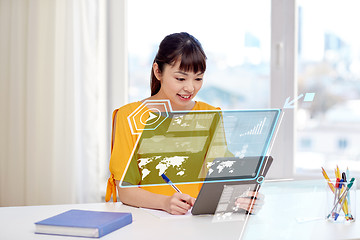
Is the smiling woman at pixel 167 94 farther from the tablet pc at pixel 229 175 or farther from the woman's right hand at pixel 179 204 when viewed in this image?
the tablet pc at pixel 229 175

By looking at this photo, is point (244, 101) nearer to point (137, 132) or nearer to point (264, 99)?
point (264, 99)

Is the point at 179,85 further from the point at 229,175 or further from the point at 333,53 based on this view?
the point at 333,53

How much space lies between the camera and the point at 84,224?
114cm

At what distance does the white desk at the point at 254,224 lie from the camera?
113cm

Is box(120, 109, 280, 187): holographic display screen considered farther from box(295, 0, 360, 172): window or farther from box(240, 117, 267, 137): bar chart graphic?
box(295, 0, 360, 172): window

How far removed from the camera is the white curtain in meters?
2.53

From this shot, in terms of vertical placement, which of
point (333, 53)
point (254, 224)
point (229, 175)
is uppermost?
point (333, 53)

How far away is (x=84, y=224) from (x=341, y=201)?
2.25 feet

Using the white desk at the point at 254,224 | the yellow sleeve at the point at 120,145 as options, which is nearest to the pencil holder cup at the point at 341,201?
the white desk at the point at 254,224

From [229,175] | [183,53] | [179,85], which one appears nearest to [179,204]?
[229,175]

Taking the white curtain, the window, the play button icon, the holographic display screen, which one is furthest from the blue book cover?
the window

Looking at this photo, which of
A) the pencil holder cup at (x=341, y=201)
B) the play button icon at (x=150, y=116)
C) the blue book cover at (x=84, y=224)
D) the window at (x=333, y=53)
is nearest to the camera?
the blue book cover at (x=84, y=224)

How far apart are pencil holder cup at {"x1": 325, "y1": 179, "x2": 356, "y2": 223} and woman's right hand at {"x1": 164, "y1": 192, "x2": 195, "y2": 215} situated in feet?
1.27

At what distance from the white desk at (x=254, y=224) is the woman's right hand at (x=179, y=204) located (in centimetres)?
4
